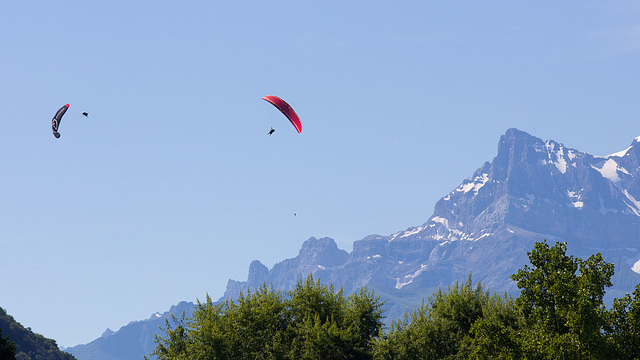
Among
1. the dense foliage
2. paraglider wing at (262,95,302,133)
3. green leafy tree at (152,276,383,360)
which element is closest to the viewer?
the dense foliage

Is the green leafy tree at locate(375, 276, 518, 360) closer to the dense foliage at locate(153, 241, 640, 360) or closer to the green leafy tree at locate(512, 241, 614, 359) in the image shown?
the dense foliage at locate(153, 241, 640, 360)

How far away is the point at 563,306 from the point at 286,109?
62676mm

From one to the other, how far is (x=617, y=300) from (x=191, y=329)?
144 ft

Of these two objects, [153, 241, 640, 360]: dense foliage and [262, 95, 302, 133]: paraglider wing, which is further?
[262, 95, 302, 133]: paraglider wing

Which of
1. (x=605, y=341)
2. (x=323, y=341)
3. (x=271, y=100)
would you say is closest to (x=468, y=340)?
(x=323, y=341)

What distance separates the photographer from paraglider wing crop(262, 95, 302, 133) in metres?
105

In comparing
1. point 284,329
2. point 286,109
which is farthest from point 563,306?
point 286,109

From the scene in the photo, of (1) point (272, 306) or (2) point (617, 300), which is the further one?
(1) point (272, 306)

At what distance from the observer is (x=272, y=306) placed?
82.2m

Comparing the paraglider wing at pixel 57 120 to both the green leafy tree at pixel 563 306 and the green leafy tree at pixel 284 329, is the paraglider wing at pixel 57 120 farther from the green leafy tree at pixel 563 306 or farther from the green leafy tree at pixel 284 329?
the green leafy tree at pixel 563 306

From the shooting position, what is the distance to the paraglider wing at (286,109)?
104875 millimetres

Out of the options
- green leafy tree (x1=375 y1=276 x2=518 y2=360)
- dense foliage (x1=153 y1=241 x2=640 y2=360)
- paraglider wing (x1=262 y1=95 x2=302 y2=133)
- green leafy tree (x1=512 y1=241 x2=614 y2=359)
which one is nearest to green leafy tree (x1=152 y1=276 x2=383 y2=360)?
dense foliage (x1=153 y1=241 x2=640 y2=360)

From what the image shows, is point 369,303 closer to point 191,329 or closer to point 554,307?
point 191,329

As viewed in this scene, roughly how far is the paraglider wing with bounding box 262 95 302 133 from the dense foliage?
25472 mm
